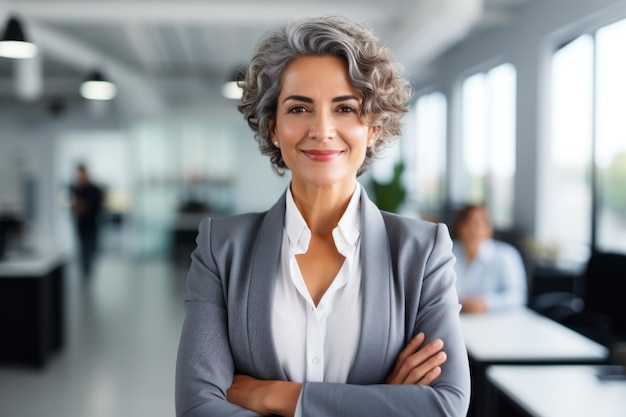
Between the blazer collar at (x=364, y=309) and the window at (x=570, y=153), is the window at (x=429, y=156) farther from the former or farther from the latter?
the blazer collar at (x=364, y=309)

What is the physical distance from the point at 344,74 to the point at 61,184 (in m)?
16.1

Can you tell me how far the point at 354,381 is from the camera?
5.15 ft

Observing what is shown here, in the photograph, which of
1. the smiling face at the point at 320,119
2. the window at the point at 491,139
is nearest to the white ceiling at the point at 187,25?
the window at the point at 491,139

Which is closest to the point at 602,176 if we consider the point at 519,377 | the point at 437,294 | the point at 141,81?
the point at 519,377

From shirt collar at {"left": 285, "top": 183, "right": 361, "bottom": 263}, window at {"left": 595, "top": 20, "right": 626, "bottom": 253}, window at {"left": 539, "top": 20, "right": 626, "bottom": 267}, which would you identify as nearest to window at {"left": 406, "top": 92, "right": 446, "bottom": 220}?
window at {"left": 539, "top": 20, "right": 626, "bottom": 267}

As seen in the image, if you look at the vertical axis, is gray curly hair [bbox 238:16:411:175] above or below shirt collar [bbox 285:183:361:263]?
above

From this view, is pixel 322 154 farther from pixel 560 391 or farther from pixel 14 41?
pixel 14 41

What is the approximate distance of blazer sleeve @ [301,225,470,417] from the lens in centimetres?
150

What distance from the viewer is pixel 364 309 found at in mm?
1562

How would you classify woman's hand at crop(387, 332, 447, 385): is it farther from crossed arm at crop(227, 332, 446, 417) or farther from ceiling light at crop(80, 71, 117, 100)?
ceiling light at crop(80, 71, 117, 100)

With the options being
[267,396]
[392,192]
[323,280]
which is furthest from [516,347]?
[392,192]

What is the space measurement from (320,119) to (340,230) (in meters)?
0.31

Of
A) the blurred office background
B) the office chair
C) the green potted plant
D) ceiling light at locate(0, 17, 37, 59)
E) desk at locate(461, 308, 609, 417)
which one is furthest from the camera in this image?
the green potted plant

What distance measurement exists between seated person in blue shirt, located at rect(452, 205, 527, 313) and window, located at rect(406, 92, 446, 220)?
666 centimetres
